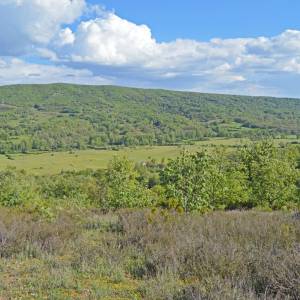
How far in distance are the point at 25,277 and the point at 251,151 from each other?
2910 cm

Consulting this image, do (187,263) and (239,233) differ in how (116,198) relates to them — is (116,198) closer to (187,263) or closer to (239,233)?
(239,233)

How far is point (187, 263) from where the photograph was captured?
7.47 meters

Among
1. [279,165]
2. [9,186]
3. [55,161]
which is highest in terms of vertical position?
[279,165]

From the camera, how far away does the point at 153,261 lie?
25.7 feet

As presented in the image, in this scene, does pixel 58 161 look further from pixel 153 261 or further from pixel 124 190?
pixel 153 261

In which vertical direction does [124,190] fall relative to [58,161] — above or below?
above

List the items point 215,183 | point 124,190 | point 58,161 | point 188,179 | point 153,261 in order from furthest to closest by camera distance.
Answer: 1. point 58,161
2. point 124,190
3. point 215,183
4. point 188,179
5. point 153,261

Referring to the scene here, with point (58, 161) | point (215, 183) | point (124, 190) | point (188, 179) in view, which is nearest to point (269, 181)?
point (215, 183)

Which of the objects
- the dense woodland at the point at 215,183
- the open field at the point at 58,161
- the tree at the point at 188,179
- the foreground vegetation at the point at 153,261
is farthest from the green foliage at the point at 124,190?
the open field at the point at 58,161

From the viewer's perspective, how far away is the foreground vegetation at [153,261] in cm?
618

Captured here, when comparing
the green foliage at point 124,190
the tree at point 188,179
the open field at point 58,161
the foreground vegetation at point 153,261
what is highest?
the foreground vegetation at point 153,261

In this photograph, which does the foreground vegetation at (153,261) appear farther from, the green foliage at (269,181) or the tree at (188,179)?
the green foliage at (269,181)

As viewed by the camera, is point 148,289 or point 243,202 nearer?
point 148,289

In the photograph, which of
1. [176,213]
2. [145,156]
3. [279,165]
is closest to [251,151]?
A: [279,165]
